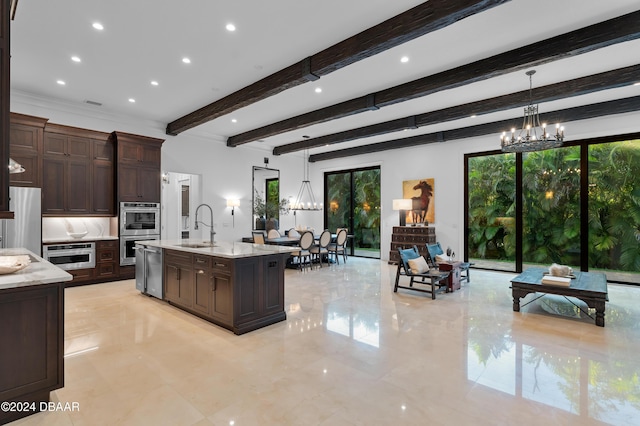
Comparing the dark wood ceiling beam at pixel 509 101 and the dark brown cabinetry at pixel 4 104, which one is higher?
the dark wood ceiling beam at pixel 509 101

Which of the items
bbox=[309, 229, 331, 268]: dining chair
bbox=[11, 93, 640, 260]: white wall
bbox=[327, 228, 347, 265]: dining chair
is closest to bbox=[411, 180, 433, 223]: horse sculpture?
bbox=[11, 93, 640, 260]: white wall

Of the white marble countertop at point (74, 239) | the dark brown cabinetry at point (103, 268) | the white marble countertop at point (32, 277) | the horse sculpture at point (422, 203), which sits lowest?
the dark brown cabinetry at point (103, 268)

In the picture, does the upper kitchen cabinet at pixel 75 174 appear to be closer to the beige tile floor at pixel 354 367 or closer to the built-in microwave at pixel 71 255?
the built-in microwave at pixel 71 255

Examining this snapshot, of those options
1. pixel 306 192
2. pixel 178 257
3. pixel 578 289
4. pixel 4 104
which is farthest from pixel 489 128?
pixel 4 104

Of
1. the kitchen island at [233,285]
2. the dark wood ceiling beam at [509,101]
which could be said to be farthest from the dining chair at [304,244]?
the kitchen island at [233,285]

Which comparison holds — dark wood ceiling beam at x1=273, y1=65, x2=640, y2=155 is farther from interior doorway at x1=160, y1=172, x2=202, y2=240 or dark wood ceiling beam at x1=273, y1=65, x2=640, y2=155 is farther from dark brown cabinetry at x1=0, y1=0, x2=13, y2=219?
dark brown cabinetry at x1=0, y1=0, x2=13, y2=219

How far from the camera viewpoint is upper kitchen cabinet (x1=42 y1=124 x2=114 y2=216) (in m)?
5.89

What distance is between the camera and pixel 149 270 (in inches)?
205

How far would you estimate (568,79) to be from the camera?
4.95 m

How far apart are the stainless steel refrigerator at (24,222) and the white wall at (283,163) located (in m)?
1.69

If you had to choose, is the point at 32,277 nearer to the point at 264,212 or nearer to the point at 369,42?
the point at 369,42

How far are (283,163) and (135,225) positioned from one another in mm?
5140

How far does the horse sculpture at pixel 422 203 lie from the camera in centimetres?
888

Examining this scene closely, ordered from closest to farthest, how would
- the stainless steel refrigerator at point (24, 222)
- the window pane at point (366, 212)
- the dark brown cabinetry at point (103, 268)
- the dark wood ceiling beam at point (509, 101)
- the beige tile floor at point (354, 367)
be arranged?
the beige tile floor at point (354, 367) → the dark wood ceiling beam at point (509, 101) → the stainless steel refrigerator at point (24, 222) → the dark brown cabinetry at point (103, 268) → the window pane at point (366, 212)
